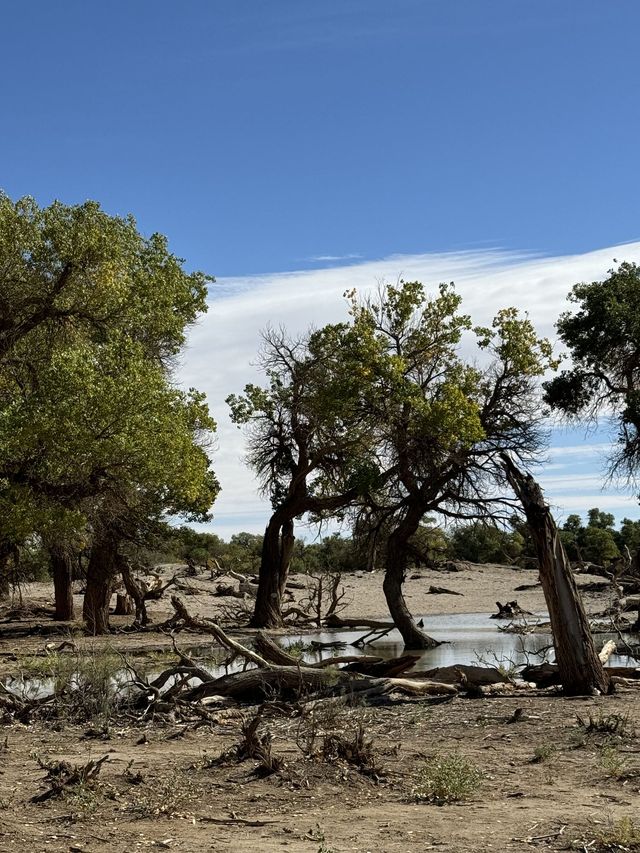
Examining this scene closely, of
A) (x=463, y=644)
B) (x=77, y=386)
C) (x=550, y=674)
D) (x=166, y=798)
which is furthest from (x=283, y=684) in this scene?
(x=463, y=644)

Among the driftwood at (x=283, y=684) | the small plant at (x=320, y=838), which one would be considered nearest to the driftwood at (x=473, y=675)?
the driftwood at (x=283, y=684)

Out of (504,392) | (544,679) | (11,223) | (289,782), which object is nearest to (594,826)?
(289,782)

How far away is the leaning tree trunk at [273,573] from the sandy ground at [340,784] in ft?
65.4

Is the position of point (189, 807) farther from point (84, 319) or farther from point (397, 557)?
point (397, 557)

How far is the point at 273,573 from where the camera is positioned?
34.3 metres

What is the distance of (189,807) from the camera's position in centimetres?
861

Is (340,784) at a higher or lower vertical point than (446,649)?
higher

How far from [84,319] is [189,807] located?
17.6 meters

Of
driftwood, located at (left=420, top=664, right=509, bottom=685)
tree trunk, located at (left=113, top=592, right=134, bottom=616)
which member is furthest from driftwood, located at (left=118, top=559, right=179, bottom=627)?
driftwood, located at (left=420, top=664, right=509, bottom=685)

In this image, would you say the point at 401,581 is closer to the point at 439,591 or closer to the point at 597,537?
the point at 439,591

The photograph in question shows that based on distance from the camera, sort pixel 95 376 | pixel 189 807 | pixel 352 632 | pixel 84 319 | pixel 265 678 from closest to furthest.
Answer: pixel 189 807
pixel 265 678
pixel 95 376
pixel 84 319
pixel 352 632

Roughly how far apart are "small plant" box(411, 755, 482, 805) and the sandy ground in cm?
7

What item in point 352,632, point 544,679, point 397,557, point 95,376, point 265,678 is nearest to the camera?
point 265,678

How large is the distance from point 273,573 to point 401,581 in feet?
22.8
